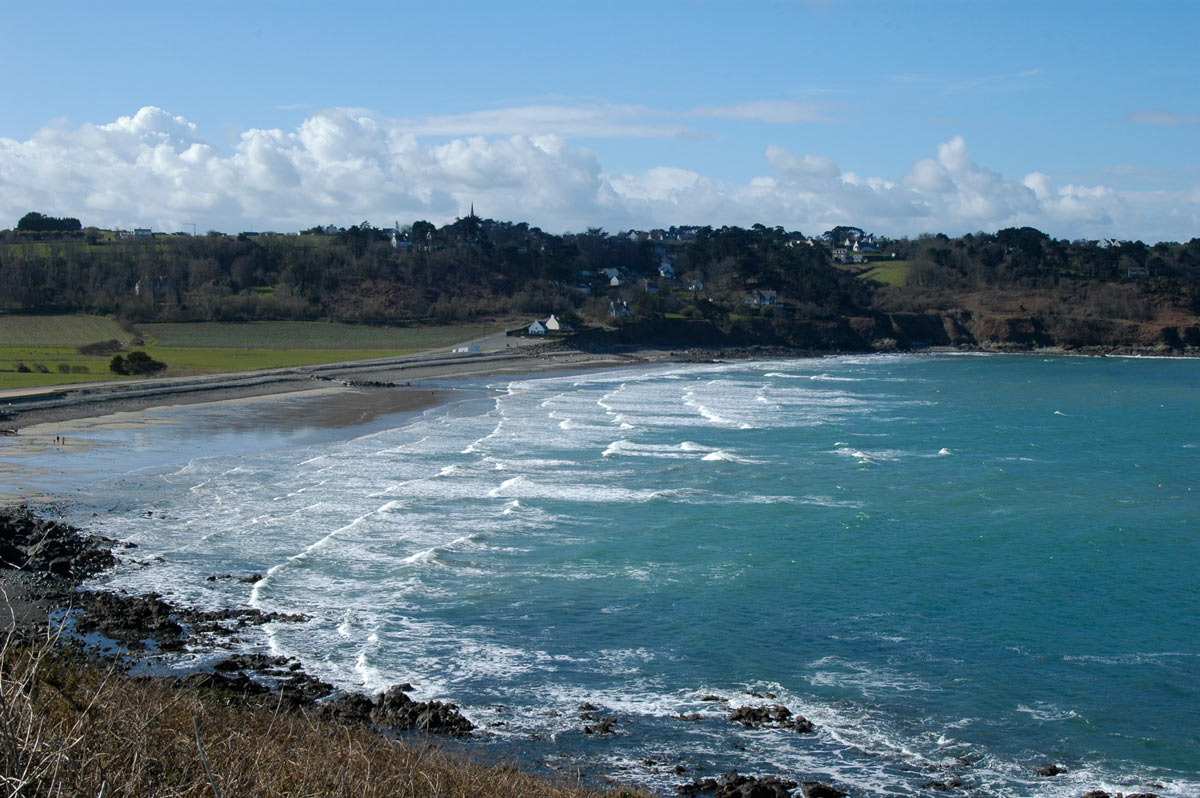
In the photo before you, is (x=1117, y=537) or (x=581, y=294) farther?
(x=581, y=294)

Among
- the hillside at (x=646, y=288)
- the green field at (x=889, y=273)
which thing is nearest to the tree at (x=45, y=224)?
the hillside at (x=646, y=288)

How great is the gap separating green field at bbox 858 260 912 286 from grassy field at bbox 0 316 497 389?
200ft

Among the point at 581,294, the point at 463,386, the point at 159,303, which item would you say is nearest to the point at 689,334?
the point at 581,294

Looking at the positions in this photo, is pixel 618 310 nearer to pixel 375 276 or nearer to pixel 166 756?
pixel 375 276

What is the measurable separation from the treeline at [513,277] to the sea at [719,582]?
60.1m

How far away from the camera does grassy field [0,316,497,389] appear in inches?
2446

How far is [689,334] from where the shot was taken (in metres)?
107

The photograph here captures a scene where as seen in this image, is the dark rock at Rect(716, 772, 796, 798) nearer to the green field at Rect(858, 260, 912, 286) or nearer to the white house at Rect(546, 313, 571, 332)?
the white house at Rect(546, 313, 571, 332)

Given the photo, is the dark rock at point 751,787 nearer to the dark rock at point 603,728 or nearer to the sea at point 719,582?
the sea at point 719,582

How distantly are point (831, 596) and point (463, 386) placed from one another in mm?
46901

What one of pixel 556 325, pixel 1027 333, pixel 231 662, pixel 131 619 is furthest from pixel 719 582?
pixel 1027 333

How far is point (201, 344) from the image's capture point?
82.8 meters

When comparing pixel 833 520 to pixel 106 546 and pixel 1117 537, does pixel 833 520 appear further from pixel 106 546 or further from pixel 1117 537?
pixel 106 546

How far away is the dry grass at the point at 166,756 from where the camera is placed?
5973 millimetres
